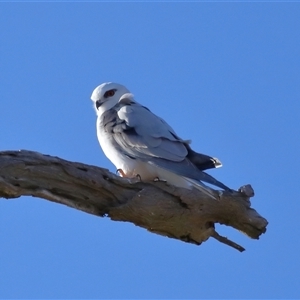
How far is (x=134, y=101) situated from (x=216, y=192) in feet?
9.62

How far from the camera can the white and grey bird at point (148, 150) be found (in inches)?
315

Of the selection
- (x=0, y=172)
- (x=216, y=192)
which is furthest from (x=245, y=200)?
(x=0, y=172)

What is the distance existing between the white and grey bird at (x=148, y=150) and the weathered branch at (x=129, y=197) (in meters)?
0.34

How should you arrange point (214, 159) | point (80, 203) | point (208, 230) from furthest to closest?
point (214, 159), point (208, 230), point (80, 203)

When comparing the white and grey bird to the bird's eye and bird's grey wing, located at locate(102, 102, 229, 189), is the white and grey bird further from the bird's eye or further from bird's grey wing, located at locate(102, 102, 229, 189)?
the bird's eye

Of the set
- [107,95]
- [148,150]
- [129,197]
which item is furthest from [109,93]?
[129,197]

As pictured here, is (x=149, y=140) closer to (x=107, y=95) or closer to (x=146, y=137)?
(x=146, y=137)

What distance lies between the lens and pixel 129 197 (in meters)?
6.95

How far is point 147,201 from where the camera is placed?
6930 mm

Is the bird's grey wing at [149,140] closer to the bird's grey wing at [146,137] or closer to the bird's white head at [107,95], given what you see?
the bird's grey wing at [146,137]

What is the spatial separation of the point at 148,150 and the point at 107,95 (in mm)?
2424

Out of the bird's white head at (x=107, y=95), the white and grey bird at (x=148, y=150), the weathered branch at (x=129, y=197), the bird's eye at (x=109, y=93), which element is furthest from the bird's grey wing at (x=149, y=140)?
the bird's eye at (x=109, y=93)

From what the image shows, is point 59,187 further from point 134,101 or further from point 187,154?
point 134,101

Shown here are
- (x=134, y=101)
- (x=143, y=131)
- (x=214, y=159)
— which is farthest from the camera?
(x=134, y=101)
